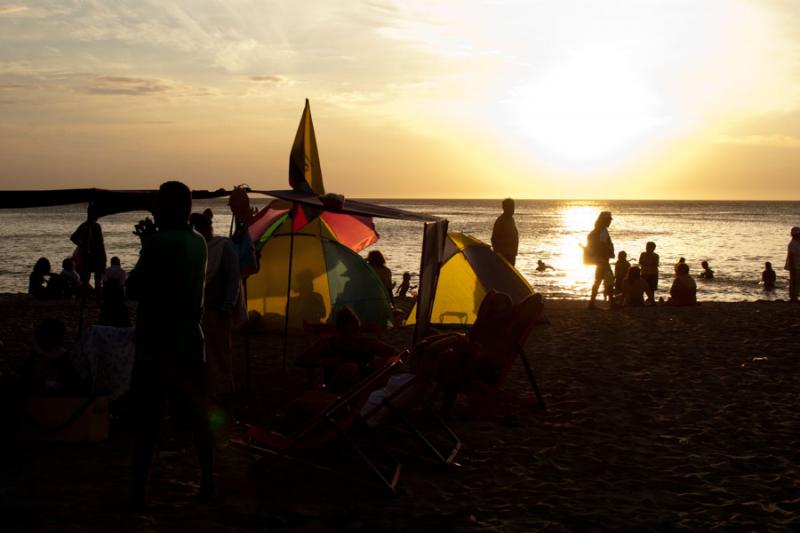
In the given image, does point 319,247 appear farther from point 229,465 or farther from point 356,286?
point 229,465

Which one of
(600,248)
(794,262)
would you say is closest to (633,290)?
(600,248)

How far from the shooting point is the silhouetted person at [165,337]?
5227 millimetres

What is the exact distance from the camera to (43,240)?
195 feet

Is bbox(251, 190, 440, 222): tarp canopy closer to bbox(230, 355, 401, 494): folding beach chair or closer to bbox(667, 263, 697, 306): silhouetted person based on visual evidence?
bbox(230, 355, 401, 494): folding beach chair

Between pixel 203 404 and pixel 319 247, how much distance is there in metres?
8.17

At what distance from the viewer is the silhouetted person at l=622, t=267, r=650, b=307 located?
18.0m

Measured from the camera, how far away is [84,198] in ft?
25.7

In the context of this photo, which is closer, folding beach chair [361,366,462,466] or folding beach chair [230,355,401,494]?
folding beach chair [230,355,401,494]

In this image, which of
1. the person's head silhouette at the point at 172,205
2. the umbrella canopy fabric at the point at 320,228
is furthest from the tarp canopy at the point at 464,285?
the person's head silhouette at the point at 172,205

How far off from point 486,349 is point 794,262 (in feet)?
44.5

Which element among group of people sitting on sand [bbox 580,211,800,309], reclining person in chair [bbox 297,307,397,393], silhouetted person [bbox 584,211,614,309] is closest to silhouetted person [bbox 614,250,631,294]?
group of people sitting on sand [bbox 580,211,800,309]

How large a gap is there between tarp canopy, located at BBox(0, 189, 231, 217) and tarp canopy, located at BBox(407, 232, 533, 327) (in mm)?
6886

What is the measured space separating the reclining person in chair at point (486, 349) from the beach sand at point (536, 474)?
0.45m

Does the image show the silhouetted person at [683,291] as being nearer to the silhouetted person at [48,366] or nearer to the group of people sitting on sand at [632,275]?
the group of people sitting on sand at [632,275]
